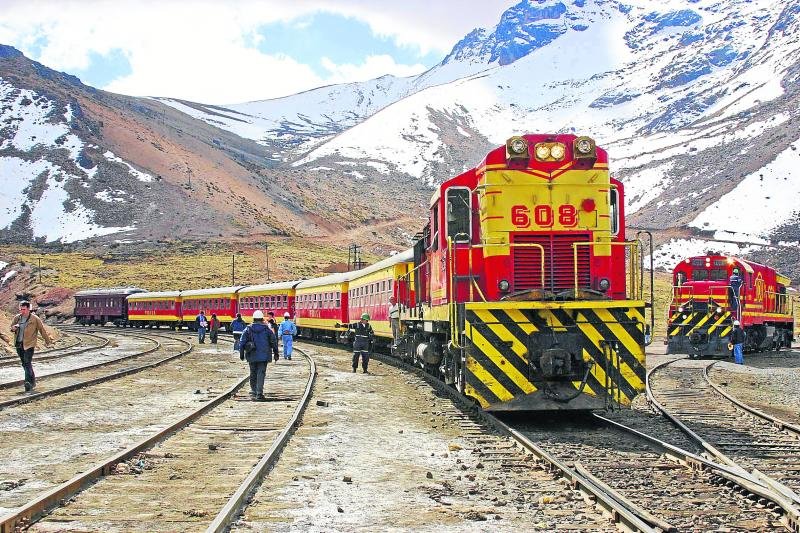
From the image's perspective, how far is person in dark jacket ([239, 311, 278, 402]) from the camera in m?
15.7

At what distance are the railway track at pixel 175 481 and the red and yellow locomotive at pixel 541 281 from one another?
112 inches

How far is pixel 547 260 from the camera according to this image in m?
12.1

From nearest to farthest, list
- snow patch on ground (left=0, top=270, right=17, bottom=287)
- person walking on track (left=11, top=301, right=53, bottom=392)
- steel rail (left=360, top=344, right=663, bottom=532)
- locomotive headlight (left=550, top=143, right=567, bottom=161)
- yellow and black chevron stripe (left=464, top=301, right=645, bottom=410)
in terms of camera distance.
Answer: steel rail (left=360, top=344, right=663, bottom=532), yellow and black chevron stripe (left=464, top=301, right=645, bottom=410), locomotive headlight (left=550, top=143, right=567, bottom=161), person walking on track (left=11, top=301, right=53, bottom=392), snow patch on ground (left=0, top=270, right=17, bottom=287)

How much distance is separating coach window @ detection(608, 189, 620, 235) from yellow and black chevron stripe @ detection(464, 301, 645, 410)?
125 cm

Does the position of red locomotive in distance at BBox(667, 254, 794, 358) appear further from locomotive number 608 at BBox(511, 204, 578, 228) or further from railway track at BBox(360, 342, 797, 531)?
railway track at BBox(360, 342, 797, 531)

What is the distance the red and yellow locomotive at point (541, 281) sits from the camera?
11508 mm

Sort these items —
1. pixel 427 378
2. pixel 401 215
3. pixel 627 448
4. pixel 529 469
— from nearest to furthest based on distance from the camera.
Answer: pixel 529 469 → pixel 627 448 → pixel 427 378 → pixel 401 215

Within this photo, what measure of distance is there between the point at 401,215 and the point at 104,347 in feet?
351

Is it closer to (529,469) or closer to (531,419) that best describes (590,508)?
(529,469)

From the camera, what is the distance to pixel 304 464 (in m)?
9.38

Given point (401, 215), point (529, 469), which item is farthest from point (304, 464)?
point (401, 215)

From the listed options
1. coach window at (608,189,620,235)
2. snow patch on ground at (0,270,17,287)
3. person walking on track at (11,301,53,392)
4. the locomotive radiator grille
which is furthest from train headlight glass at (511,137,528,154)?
snow patch on ground at (0,270,17,287)

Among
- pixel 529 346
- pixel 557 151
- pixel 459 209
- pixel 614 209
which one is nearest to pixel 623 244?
pixel 614 209

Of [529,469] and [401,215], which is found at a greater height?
[401,215]
